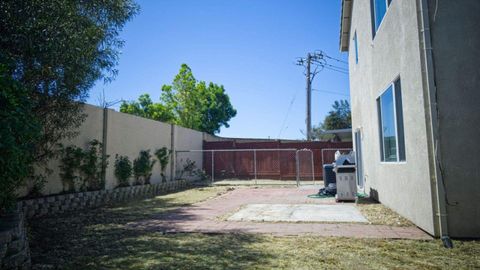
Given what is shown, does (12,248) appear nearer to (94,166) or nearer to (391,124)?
(94,166)

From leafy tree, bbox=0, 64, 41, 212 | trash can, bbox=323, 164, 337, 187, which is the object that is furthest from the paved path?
trash can, bbox=323, 164, 337, 187

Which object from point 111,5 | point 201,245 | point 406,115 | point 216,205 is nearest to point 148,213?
point 216,205

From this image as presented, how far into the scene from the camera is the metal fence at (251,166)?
1805cm

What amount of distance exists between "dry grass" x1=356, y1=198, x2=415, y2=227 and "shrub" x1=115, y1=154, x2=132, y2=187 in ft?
26.0

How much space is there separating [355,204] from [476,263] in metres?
5.07

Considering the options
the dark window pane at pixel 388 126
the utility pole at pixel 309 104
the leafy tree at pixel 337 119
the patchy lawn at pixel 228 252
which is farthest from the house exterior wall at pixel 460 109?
the leafy tree at pixel 337 119

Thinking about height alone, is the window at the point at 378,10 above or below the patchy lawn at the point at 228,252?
above

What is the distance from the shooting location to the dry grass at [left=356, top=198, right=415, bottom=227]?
19.9ft

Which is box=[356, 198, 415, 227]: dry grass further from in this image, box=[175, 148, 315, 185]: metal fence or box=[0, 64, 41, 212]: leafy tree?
box=[175, 148, 315, 185]: metal fence

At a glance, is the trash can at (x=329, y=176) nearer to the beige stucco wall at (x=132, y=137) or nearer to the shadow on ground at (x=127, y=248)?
the shadow on ground at (x=127, y=248)

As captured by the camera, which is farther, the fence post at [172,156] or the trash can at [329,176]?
the fence post at [172,156]

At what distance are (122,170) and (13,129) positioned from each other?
807 centimetres

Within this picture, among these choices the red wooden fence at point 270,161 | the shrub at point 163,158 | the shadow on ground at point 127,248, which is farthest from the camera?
the red wooden fence at point 270,161

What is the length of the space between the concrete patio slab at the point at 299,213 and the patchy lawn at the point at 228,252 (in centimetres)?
157
